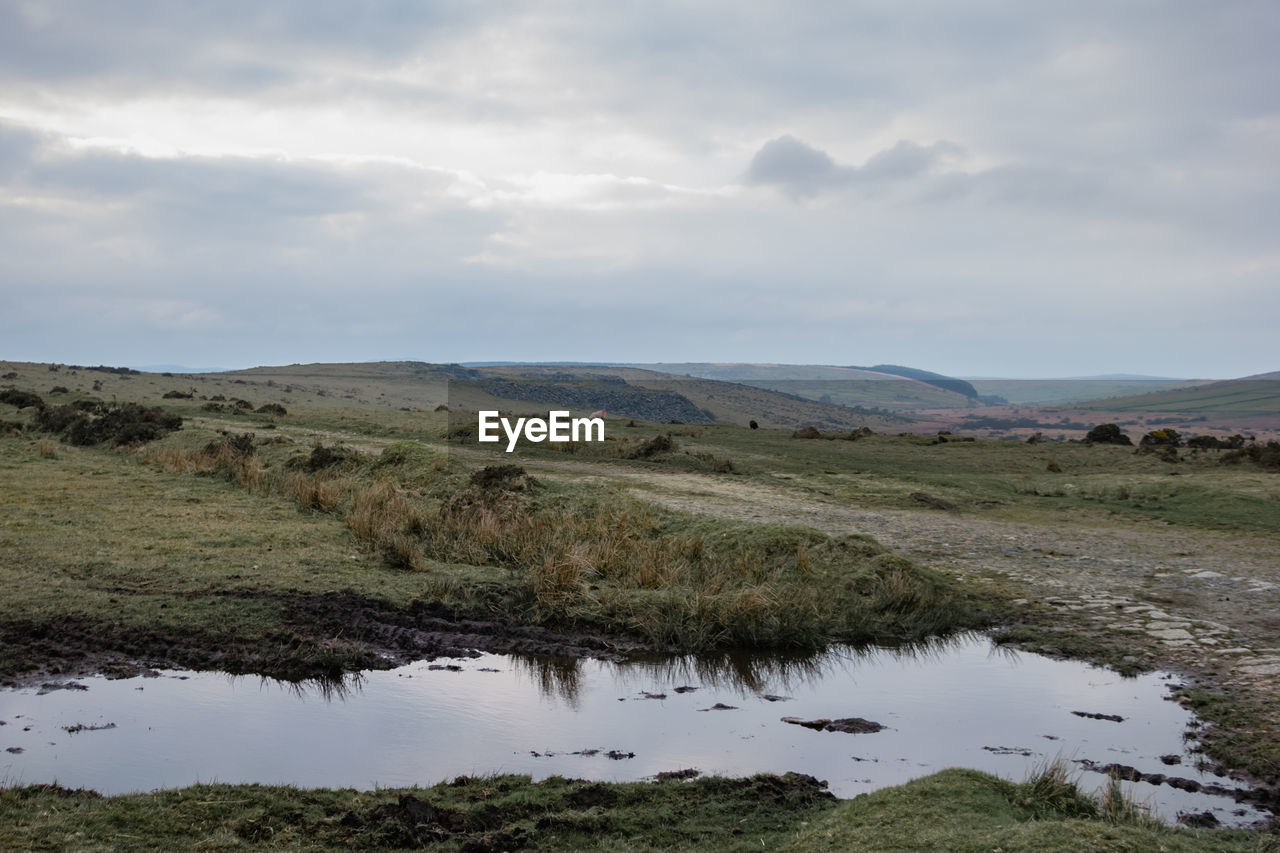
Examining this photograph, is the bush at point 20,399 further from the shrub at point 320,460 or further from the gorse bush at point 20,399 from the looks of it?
the shrub at point 320,460

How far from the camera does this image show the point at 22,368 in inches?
2441

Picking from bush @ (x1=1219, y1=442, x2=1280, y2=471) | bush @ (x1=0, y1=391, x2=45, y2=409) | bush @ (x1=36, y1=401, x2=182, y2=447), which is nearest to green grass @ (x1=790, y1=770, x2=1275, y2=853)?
bush @ (x1=1219, y1=442, x2=1280, y2=471)

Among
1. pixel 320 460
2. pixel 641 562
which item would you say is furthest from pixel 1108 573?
pixel 320 460

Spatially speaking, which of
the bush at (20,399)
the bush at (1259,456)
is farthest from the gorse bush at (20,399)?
the bush at (1259,456)

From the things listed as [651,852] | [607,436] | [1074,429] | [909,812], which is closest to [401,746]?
[651,852]

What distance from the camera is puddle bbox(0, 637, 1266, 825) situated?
6.64 m

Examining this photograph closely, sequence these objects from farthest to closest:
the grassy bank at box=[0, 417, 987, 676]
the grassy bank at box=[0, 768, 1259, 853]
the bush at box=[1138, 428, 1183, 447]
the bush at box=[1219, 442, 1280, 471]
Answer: the bush at box=[1138, 428, 1183, 447] → the bush at box=[1219, 442, 1280, 471] → the grassy bank at box=[0, 417, 987, 676] → the grassy bank at box=[0, 768, 1259, 853]

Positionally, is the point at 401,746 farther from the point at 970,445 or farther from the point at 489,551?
the point at 970,445

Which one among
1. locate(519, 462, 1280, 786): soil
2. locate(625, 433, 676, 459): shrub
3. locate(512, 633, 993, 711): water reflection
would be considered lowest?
locate(512, 633, 993, 711): water reflection

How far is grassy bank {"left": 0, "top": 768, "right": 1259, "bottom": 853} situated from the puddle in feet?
2.13

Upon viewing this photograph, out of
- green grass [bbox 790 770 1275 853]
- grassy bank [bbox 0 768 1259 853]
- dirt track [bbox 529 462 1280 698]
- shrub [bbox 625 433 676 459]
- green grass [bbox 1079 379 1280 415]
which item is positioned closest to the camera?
green grass [bbox 790 770 1275 853]

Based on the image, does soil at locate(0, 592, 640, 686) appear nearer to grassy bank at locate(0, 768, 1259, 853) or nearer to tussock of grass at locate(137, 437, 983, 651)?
tussock of grass at locate(137, 437, 983, 651)

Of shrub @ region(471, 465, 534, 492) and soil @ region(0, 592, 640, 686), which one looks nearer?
soil @ region(0, 592, 640, 686)

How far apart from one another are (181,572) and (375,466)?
27.8ft
